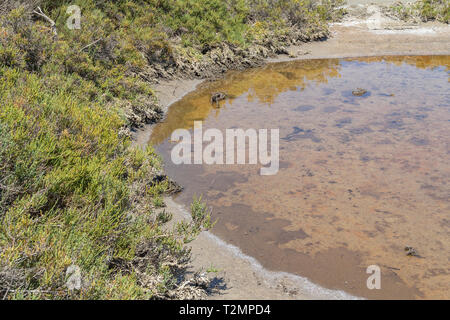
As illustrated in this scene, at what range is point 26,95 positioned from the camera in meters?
6.61

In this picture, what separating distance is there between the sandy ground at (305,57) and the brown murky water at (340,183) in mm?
278

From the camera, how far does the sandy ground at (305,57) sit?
4961mm

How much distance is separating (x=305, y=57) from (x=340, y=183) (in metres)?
11.5

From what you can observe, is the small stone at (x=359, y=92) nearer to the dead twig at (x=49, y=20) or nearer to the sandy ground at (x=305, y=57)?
the sandy ground at (x=305, y=57)

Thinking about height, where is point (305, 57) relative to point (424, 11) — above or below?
below

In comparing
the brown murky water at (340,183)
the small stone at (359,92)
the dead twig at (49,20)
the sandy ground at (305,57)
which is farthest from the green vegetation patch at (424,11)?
the dead twig at (49,20)

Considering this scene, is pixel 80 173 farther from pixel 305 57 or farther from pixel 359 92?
pixel 305 57

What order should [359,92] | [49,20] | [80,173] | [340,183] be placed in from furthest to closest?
[359,92], [49,20], [340,183], [80,173]

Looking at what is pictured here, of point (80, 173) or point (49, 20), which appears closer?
point (80, 173)

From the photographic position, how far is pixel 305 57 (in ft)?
58.5

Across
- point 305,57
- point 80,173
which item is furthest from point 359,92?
point 80,173
